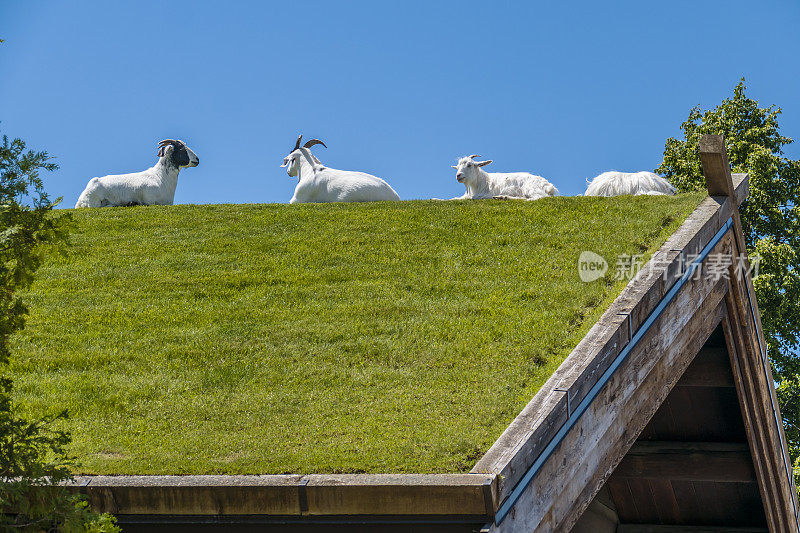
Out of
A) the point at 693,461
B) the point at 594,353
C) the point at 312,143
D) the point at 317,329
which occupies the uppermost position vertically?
the point at 312,143

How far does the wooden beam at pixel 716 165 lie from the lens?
29.2ft

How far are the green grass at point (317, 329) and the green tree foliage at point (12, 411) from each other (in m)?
1.26

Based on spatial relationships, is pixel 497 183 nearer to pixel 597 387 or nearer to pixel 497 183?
pixel 497 183

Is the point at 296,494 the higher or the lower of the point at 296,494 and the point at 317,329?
the lower

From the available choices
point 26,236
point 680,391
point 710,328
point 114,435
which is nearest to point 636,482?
point 680,391

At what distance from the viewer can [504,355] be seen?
7.38 m

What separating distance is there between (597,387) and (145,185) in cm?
1153

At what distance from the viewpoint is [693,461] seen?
1021cm

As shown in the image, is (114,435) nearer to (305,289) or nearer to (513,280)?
(305,289)

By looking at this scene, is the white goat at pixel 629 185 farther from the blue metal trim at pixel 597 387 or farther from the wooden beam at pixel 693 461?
the wooden beam at pixel 693 461

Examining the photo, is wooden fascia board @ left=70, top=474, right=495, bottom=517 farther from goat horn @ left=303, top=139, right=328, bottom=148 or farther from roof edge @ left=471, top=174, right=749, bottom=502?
goat horn @ left=303, top=139, right=328, bottom=148

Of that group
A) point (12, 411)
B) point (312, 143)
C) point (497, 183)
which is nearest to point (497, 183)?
point (497, 183)

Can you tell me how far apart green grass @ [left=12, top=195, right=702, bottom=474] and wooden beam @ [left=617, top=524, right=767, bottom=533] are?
15.1ft

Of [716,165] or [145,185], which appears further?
[145,185]
